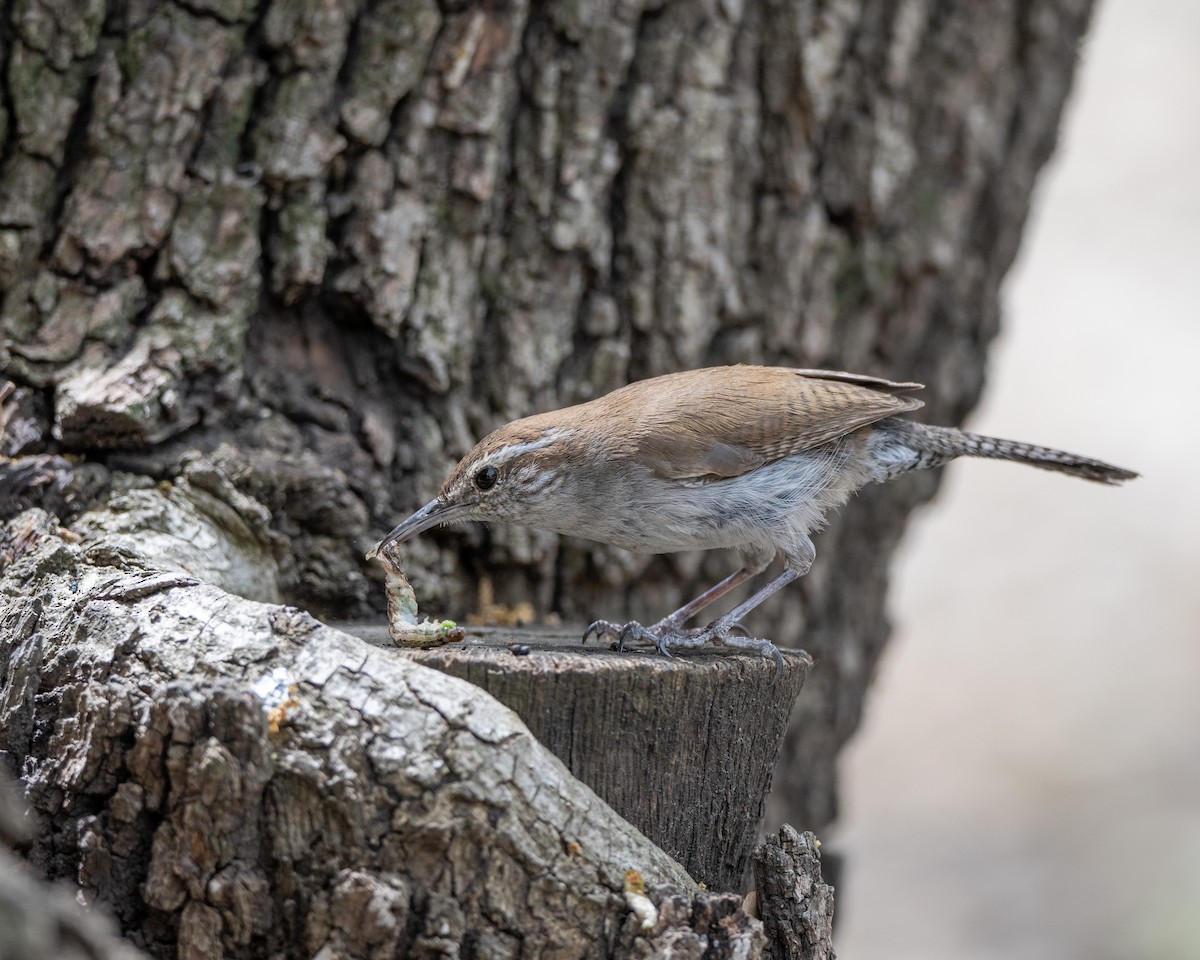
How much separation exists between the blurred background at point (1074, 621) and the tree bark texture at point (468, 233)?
6.81 feet

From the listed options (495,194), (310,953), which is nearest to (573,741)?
(310,953)

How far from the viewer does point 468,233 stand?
4.75 meters

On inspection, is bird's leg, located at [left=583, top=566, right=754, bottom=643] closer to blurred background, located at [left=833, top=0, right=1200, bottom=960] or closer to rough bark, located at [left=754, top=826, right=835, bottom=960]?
rough bark, located at [left=754, top=826, right=835, bottom=960]

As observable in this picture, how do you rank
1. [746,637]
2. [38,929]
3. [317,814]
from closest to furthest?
[38,929] → [317,814] → [746,637]

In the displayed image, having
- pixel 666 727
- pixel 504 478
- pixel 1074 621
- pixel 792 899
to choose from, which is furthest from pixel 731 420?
pixel 1074 621

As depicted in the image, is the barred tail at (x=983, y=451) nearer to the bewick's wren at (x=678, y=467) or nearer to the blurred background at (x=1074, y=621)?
the bewick's wren at (x=678, y=467)

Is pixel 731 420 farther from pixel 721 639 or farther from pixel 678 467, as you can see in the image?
pixel 721 639

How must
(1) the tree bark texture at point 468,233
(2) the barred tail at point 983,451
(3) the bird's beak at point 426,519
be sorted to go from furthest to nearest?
1. (2) the barred tail at point 983,451
2. (1) the tree bark texture at point 468,233
3. (3) the bird's beak at point 426,519

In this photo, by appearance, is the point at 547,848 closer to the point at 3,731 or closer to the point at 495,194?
the point at 3,731

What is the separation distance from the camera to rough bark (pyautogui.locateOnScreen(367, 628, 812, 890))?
10.0 feet

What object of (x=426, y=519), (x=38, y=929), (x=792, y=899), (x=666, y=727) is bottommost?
(x=792, y=899)

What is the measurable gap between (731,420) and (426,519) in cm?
105

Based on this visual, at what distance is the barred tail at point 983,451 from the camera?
4.48m

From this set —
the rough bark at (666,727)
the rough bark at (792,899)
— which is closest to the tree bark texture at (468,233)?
the rough bark at (666,727)
